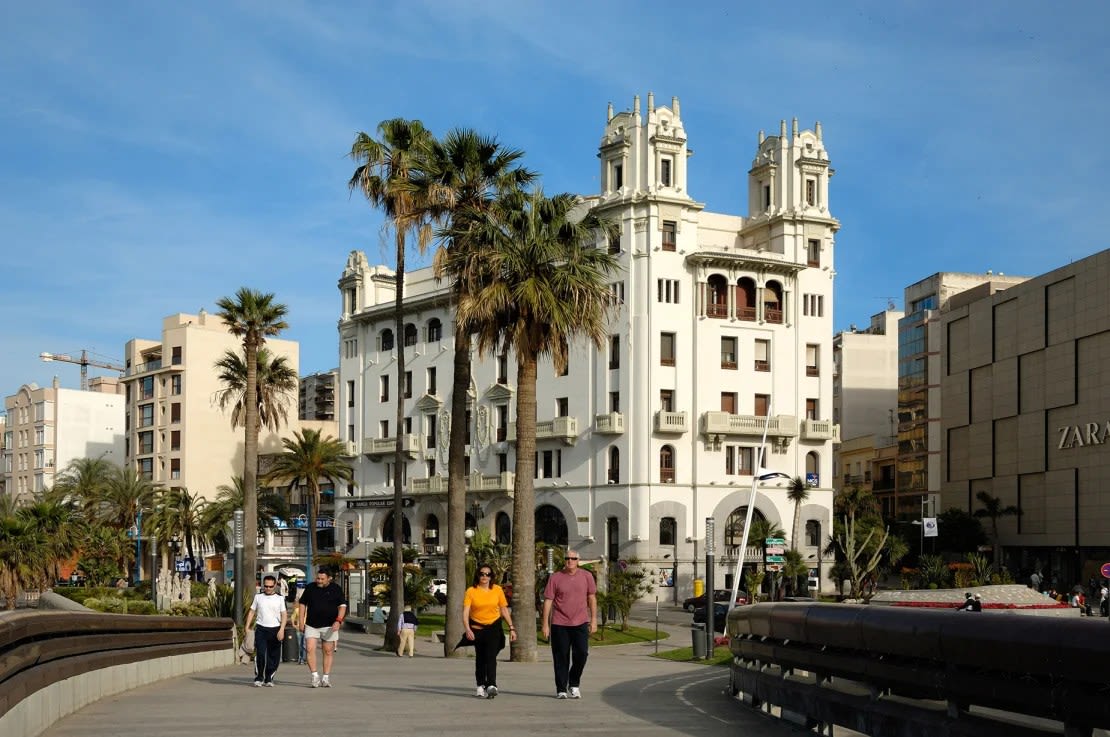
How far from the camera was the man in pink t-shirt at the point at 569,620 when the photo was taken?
16.1 meters

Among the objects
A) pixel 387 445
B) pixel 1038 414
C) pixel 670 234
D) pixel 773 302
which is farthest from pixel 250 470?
pixel 1038 414

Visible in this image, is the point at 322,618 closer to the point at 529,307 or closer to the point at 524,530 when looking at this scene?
the point at 524,530

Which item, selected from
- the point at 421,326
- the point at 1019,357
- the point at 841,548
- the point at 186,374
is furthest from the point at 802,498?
the point at 186,374

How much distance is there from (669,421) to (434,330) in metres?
22.9

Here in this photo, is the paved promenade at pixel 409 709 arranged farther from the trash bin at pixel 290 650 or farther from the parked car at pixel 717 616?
the parked car at pixel 717 616

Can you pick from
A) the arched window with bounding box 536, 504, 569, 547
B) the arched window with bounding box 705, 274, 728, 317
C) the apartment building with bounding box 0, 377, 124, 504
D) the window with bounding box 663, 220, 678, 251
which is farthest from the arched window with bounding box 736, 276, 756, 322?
the apartment building with bounding box 0, 377, 124, 504

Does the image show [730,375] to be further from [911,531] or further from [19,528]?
[19,528]

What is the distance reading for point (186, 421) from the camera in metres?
122

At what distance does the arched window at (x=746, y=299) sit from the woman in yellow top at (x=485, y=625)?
67.0 m

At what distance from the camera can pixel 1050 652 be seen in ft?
26.0

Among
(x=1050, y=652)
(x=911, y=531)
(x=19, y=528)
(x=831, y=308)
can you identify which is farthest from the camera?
(x=911, y=531)

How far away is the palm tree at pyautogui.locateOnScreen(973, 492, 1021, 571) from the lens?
88.8 metres

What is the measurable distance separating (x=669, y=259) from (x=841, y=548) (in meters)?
19.0

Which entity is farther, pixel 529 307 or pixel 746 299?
pixel 746 299
